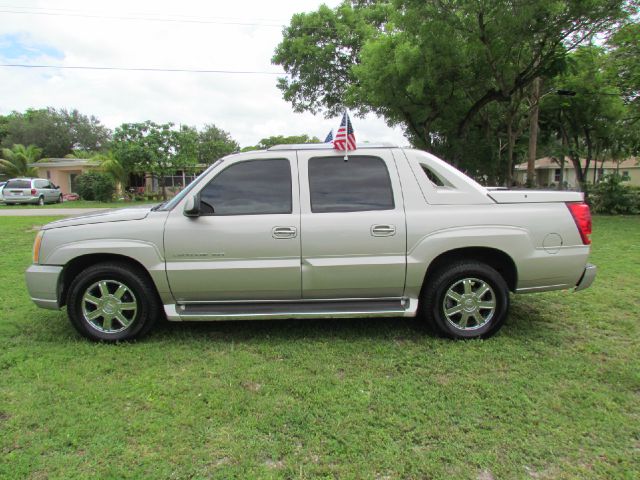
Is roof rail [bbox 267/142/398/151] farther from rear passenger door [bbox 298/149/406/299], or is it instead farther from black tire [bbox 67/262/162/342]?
black tire [bbox 67/262/162/342]

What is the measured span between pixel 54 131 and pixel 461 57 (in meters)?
49.7

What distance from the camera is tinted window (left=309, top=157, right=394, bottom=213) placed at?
13.4ft

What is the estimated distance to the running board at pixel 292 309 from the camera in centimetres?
398

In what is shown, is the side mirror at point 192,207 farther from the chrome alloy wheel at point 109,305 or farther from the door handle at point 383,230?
the door handle at point 383,230

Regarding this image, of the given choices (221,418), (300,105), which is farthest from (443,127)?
(221,418)

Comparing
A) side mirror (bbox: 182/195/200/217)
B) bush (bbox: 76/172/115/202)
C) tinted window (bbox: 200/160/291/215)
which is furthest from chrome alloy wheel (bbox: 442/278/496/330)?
bush (bbox: 76/172/115/202)

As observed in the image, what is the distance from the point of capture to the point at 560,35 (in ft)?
38.2

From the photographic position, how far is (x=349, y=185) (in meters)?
4.14

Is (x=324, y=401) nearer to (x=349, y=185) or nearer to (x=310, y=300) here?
(x=310, y=300)

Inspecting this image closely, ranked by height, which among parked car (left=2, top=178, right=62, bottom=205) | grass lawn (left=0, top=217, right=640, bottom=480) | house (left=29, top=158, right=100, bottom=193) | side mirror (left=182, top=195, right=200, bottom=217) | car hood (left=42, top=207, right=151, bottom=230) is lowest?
grass lawn (left=0, top=217, right=640, bottom=480)

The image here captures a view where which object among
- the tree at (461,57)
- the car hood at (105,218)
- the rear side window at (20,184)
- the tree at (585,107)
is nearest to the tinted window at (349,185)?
the car hood at (105,218)

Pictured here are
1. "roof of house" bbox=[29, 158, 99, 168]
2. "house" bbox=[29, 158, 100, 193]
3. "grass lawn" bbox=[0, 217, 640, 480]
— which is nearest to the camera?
"grass lawn" bbox=[0, 217, 640, 480]

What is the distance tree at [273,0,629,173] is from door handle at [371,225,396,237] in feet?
30.3

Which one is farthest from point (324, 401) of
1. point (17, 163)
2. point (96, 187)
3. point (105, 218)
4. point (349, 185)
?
point (17, 163)
